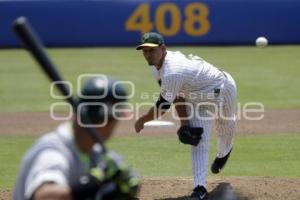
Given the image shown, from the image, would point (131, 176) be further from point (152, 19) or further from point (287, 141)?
point (152, 19)

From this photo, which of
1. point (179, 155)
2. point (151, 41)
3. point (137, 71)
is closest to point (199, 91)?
point (151, 41)

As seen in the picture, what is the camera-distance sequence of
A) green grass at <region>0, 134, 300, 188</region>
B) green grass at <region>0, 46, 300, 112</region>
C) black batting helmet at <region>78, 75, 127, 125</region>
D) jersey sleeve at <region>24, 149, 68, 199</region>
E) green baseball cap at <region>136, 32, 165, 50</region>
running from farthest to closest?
green grass at <region>0, 46, 300, 112</region> → green grass at <region>0, 134, 300, 188</region> → green baseball cap at <region>136, 32, 165, 50</region> → black batting helmet at <region>78, 75, 127, 125</region> → jersey sleeve at <region>24, 149, 68, 199</region>

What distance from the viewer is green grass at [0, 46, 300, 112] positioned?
1573 centimetres

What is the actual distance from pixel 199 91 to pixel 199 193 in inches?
42.0

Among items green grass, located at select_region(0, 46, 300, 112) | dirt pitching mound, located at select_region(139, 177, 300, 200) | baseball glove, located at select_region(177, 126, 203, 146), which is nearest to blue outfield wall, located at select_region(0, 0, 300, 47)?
green grass, located at select_region(0, 46, 300, 112)

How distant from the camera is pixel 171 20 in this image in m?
26.4

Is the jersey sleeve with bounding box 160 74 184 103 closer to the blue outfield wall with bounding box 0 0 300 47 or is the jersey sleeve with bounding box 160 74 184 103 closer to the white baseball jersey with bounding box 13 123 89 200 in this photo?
the white baseball jersey with bounding box 13 123 89 200

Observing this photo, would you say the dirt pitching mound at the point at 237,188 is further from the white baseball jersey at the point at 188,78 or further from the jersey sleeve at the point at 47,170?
the jersey sleeve at the point at 47,170

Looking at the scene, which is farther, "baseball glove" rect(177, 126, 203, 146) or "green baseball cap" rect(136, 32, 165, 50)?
"baseball glove" rect(177, 126, 203, 146)

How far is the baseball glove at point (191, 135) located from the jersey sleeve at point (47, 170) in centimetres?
445

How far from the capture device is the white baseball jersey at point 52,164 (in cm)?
332

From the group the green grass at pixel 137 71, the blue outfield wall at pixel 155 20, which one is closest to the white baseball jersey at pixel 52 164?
the green grass at pixel 137 71

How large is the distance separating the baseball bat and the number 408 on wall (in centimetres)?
2278

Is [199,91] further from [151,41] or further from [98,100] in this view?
[98,100]
